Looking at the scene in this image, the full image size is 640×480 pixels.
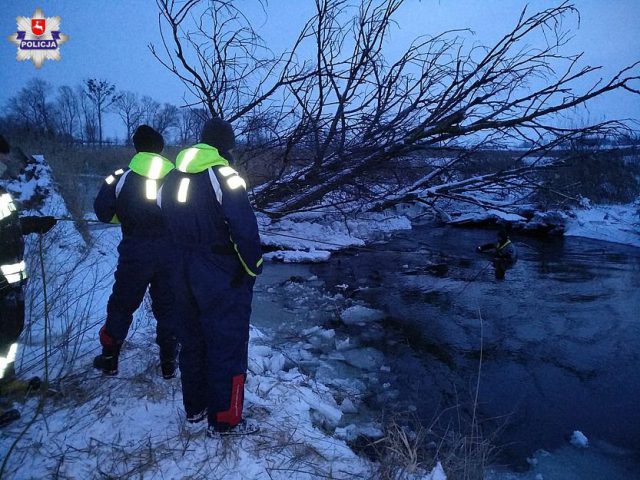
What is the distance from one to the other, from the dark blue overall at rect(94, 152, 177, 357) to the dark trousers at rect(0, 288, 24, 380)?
52 cm

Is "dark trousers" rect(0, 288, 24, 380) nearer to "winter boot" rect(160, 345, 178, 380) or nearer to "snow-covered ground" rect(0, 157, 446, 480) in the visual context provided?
"snow-covered ground" rect(0, 157, 446, 480)

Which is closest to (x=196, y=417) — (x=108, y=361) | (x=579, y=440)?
(x=108, y=361)

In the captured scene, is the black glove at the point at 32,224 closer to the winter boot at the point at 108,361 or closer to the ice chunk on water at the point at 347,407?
the winter boot at the point at 108,361

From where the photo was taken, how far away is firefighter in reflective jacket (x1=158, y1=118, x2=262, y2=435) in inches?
78.7

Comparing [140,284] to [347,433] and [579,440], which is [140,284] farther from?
[579,440]

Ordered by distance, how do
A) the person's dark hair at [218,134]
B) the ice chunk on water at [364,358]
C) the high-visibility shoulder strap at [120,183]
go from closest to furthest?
the person's dark hair at [218,134] → the high-visibility shoulder strap at [120,183] → the ice chunk on water at [364,358]

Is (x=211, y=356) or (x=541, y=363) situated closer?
(x=211, y=356)

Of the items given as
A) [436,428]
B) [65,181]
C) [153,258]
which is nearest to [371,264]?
[436,428]

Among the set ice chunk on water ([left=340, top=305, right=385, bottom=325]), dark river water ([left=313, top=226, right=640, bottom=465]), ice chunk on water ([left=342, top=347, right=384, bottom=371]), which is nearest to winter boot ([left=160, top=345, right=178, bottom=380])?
dark river water ([left=313, top=226, right=640, bottom=465])

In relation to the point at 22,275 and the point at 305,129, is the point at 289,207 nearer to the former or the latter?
the point at 305,129

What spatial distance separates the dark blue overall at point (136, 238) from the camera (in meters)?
2.56

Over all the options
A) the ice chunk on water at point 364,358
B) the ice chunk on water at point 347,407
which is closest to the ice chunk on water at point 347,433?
the ice chunk on water at point 347,407

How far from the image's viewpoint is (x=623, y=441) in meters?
3.73

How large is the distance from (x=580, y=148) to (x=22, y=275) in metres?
4.99
